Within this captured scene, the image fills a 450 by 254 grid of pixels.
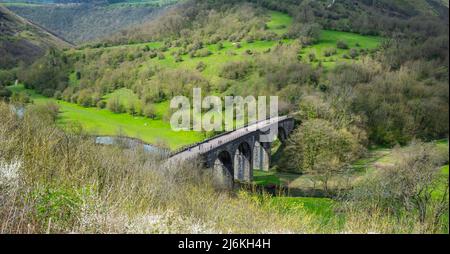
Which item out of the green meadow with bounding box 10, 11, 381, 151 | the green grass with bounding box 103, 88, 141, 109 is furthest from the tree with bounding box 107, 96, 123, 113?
the green meadow with bounding box 10, 11, 381, 151

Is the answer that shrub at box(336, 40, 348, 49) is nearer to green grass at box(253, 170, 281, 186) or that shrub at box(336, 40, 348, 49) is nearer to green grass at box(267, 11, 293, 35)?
green grass at box(267, 11, 293, 35)

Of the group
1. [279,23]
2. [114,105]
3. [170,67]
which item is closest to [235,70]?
[170,67]

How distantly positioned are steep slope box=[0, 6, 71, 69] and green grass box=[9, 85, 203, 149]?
27.2m

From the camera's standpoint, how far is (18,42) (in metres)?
129

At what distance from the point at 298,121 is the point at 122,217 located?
200 ft

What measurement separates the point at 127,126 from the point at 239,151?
25.2 meters

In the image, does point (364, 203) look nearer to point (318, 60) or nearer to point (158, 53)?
point (318, 60)

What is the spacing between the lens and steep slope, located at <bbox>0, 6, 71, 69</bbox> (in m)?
104

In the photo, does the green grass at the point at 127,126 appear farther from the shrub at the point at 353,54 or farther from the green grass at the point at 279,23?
the green grass at the point at 279,23

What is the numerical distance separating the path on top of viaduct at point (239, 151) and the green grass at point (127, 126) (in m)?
8.94

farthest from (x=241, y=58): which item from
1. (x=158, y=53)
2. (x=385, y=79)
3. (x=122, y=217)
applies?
(x=122, y=217)

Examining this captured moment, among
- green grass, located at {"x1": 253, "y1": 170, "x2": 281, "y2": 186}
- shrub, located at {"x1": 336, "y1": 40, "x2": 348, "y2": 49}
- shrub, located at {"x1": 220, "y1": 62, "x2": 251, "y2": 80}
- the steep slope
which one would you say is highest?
shrub, located at {"x1": 336, "y1": 40, "x2": 348, "y2": 49}

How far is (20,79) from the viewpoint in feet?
283

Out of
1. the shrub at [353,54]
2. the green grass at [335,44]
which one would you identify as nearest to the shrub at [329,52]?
the green grass at [335,44]
